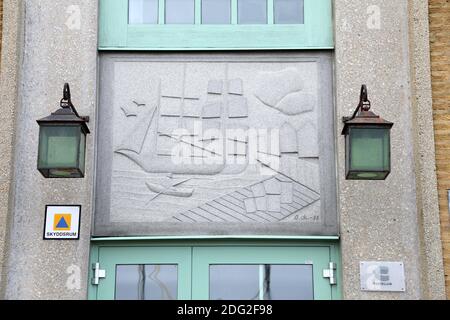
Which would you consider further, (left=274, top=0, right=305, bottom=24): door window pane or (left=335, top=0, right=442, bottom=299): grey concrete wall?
(left=274, top=0, right=305, bottom=24): door window pane

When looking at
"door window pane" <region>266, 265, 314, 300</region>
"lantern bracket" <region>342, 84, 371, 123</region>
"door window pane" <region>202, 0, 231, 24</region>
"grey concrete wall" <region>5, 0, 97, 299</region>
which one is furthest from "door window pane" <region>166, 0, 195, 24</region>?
"door window pane" <region>266, 265, 314, 300</region>

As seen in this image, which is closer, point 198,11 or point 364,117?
point 364,117

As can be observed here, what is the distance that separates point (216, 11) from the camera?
937cm

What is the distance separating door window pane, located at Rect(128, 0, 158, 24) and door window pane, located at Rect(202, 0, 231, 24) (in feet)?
1.57

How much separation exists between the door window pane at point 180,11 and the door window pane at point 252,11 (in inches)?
18.4

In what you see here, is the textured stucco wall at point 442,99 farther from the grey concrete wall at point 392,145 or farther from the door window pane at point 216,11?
the door window pane at point 216,11

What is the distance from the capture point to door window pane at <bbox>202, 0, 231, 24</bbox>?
30.7ft

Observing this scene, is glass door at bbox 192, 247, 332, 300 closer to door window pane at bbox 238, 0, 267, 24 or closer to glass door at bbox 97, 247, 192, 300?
glass door at bbox 97, 247, 192, 300

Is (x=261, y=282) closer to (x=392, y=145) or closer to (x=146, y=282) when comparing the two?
(x=146, y=282)

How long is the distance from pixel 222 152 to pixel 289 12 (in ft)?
5.10

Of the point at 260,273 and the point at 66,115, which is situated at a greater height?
the point at 66,115

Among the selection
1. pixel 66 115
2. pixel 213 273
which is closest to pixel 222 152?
pixel 213 273
